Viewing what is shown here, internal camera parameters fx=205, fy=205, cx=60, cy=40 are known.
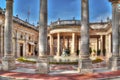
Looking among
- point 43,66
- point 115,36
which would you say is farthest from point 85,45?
point 115,36

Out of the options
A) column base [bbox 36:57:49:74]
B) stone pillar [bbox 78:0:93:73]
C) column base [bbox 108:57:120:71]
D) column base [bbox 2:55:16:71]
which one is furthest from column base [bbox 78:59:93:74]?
column base [bbox 2:55:16:71]

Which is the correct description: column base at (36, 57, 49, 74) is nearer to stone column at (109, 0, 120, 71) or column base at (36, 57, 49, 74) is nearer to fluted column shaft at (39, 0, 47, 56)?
fluted column shaft at (39, 0, 47, 56)

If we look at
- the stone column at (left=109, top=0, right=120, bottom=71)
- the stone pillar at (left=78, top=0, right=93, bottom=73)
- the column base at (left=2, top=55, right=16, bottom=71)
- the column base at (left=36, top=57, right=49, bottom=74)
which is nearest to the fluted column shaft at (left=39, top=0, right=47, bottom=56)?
the column base at (left=36, top=57, right=49, bottom=74)

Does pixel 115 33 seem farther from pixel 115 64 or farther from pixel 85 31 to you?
pixel 85 31

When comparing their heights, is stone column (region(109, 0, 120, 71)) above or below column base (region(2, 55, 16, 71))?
above

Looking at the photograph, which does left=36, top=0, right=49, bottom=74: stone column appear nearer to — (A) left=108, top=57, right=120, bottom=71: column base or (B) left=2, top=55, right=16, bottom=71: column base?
(B) left=2, top=55, right=16, bottom=71: column base

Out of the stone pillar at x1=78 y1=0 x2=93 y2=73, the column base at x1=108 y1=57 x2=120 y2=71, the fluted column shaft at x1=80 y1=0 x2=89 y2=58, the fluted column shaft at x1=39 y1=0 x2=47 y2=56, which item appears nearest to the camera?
the stone pillar at x1=78 y1=0 x2=93 y2=73

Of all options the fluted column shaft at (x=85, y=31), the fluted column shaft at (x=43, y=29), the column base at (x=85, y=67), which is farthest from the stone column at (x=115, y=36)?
the fluted column shaft at (x=43, y=29)

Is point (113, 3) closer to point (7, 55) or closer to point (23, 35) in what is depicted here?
point (7, 55)

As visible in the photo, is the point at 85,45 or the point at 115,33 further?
the point at 115,33

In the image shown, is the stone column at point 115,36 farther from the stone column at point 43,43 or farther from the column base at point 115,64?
the stone column at point 43,43

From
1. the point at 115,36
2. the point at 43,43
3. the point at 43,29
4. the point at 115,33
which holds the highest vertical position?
the point at 43,29

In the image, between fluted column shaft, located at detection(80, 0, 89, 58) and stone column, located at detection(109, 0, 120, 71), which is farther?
stone column, located at detection(109, 0, 120, 71)

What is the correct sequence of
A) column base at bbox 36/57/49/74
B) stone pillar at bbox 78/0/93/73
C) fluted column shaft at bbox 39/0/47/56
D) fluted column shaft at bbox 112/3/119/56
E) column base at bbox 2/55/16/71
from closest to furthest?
1. stone pillar at bbox 78/0/93/73
2. column base at bbox 36/57/49/74
3. fluted column shaft at bbox 39/0/47/56
4. column base at bbox 2/55/16/71
5. fluted column shaft at bbox 112/3/119/56
